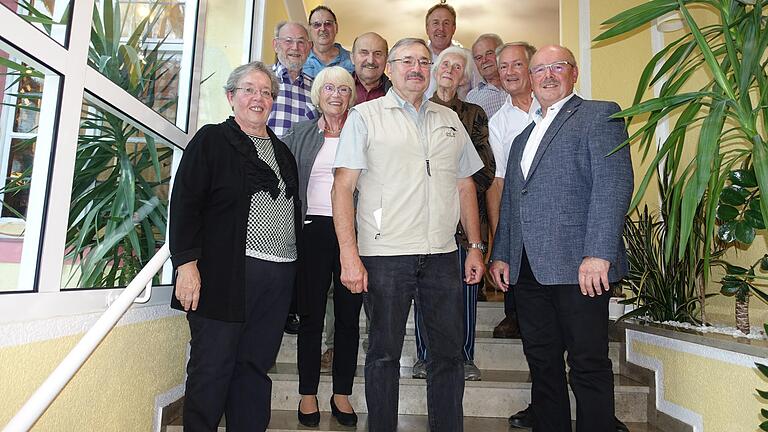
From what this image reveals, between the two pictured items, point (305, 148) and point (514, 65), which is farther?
point (514, 65)

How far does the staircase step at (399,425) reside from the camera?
221 centimetres

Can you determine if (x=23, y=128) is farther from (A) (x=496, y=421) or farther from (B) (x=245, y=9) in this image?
(B) (x=245, y=9)

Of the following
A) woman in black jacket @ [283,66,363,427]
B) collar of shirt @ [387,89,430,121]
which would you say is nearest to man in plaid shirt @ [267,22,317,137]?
woman in black jacket @ [283,66,363,427]

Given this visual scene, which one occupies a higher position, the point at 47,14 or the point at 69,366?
the point at 47,14

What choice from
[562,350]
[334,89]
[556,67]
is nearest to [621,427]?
[562,350]

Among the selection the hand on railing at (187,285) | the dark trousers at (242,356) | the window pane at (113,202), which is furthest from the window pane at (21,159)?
the dark trousers at (242,356)

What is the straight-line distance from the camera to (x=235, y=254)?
1.82 m

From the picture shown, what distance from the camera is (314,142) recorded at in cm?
239

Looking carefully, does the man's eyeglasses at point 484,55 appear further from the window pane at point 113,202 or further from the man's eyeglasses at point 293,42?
the window pane at point 113,202

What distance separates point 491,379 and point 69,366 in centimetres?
175

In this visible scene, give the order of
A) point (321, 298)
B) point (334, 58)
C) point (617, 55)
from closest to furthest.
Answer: point (321, 298) → point (334, 58) → point (617, 55)

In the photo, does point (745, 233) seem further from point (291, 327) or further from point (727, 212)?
point (291, 327)

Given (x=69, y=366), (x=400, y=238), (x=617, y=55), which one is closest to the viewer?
(x=69, y=366)

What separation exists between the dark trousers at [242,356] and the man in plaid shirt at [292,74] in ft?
4.07
